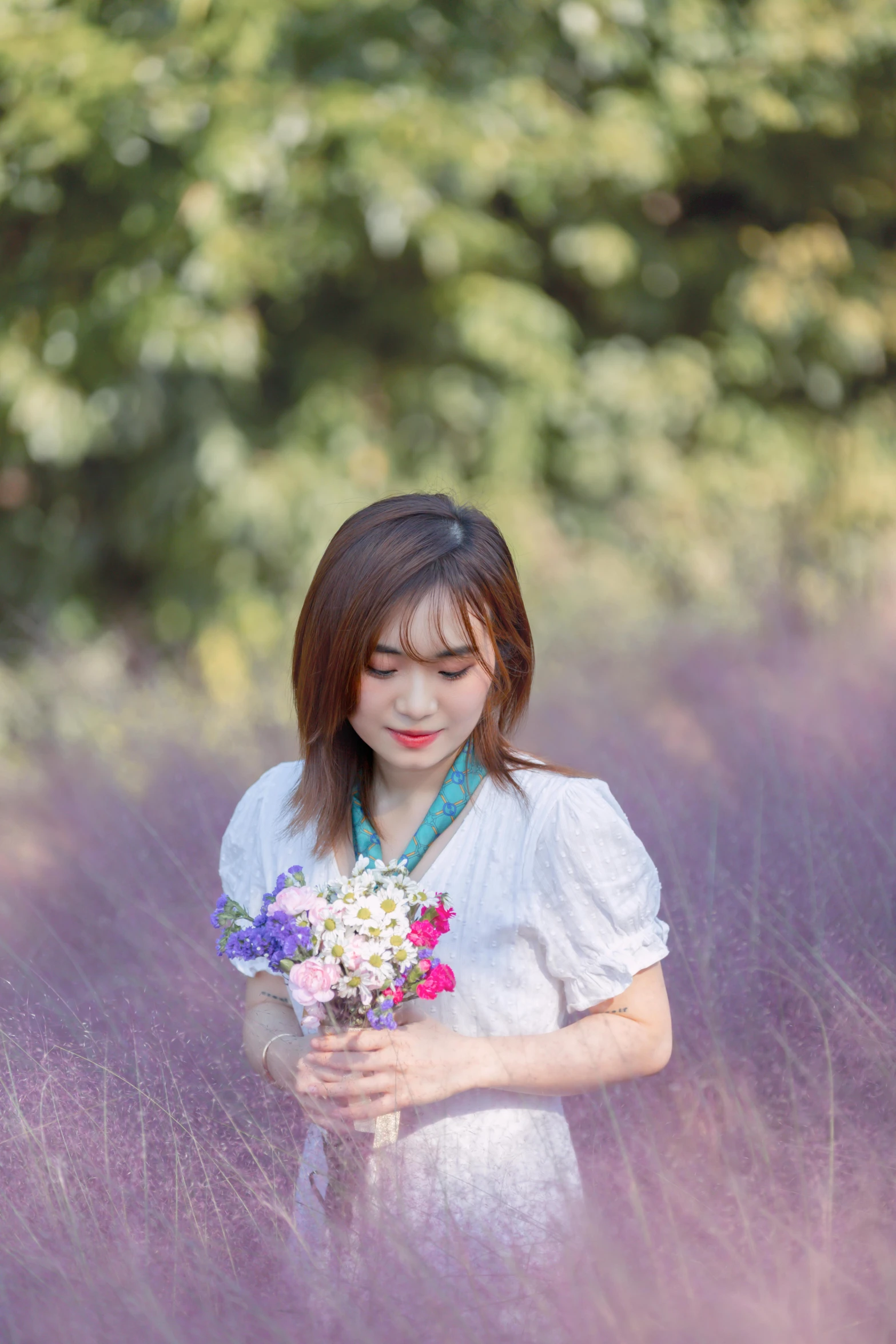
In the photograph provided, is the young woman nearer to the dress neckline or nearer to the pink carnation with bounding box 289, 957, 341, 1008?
the dress neckline

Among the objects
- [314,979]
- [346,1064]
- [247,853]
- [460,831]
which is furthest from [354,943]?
[247,853]

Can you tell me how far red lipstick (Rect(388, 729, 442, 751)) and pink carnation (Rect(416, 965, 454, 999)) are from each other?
0.92 ft

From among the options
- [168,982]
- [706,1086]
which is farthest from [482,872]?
[168,982]

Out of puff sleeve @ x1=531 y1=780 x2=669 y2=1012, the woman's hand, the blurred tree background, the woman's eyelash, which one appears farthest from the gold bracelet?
the blurred tree background

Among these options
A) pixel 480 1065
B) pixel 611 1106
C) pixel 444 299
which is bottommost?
pixel 611 1106

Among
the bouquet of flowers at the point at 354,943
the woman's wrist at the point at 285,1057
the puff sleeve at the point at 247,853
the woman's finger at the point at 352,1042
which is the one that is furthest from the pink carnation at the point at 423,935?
the puff sleeve at the point at 247,853

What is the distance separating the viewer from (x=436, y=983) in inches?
48.0

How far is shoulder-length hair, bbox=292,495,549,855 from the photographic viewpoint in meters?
1.35

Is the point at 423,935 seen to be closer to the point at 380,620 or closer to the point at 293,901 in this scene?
the point at 293,901

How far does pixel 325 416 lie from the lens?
5543 millimetres

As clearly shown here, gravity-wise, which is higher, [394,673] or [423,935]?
[394,673]

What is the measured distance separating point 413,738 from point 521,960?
297 millimetres

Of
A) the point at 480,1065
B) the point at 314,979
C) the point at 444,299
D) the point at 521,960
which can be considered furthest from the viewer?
the point at 444,299

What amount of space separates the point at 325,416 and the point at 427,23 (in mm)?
1732
